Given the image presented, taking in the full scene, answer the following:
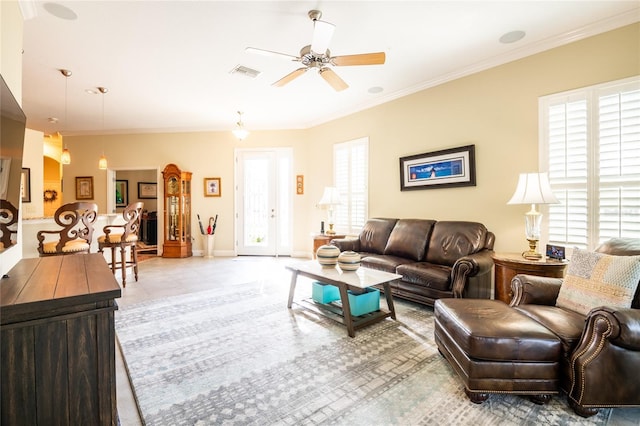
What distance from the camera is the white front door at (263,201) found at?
6.75m

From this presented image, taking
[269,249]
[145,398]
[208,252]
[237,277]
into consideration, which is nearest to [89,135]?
[208,252]

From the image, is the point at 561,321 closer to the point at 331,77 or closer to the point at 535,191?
the point at 535,191

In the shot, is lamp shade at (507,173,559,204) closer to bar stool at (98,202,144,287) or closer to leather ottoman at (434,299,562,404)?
leather ottoman at (434,299,562,404)

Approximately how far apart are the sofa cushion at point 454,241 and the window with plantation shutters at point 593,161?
0.69 metres

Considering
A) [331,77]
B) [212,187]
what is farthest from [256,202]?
[331,77]

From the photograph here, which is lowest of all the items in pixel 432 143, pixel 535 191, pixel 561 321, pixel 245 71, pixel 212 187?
pixel 561 321

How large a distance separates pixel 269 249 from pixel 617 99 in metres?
5.84

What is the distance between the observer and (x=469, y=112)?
3934 millimetres

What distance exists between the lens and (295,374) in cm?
212

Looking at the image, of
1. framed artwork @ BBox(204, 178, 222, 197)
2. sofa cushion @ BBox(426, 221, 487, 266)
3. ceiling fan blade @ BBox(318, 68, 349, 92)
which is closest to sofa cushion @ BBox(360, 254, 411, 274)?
sofa cushion @ BBox(426, 221, 487, 266)

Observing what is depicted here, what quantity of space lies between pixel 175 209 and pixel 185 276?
234 cm

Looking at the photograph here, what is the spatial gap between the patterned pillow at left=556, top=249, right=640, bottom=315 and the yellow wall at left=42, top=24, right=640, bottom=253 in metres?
1.40

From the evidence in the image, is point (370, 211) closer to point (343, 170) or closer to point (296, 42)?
point (343, 170)

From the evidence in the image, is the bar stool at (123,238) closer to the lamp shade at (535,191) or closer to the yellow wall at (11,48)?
the yellow wall at (11,48)
